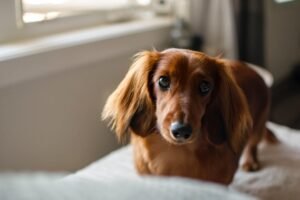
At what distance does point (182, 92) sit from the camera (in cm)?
118

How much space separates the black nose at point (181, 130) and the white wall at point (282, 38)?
1527 millimetres

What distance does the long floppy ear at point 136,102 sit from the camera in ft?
4.18

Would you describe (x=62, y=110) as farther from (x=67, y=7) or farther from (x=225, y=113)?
(x=225, y=113)

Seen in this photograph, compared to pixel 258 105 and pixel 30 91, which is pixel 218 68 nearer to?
pixel 258 105

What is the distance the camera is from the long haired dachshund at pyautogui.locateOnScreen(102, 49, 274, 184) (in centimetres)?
120

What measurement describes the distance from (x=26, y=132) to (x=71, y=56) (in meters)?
0.29

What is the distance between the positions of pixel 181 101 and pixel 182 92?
0.03m

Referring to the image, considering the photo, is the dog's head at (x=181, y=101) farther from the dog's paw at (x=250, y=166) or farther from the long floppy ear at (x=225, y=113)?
the dog's paw at (x=250, y=166)

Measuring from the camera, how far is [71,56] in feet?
5.60

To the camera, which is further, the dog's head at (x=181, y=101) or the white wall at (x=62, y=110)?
the white wall at (x=62, y=110)

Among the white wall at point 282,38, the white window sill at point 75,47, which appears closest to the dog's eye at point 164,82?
the white window sill at point 75,47

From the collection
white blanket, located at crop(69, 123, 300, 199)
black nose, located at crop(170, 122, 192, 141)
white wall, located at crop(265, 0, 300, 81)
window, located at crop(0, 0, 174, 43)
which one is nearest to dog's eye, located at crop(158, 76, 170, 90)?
black nose, located at crop(170, 122, 192, 141)

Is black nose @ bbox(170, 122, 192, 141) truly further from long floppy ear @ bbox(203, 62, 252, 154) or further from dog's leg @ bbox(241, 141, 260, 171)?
dog's leg @ bbox(241, 141, 260, 171)

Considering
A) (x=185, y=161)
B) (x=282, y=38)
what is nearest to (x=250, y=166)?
(x=185, y=161)
